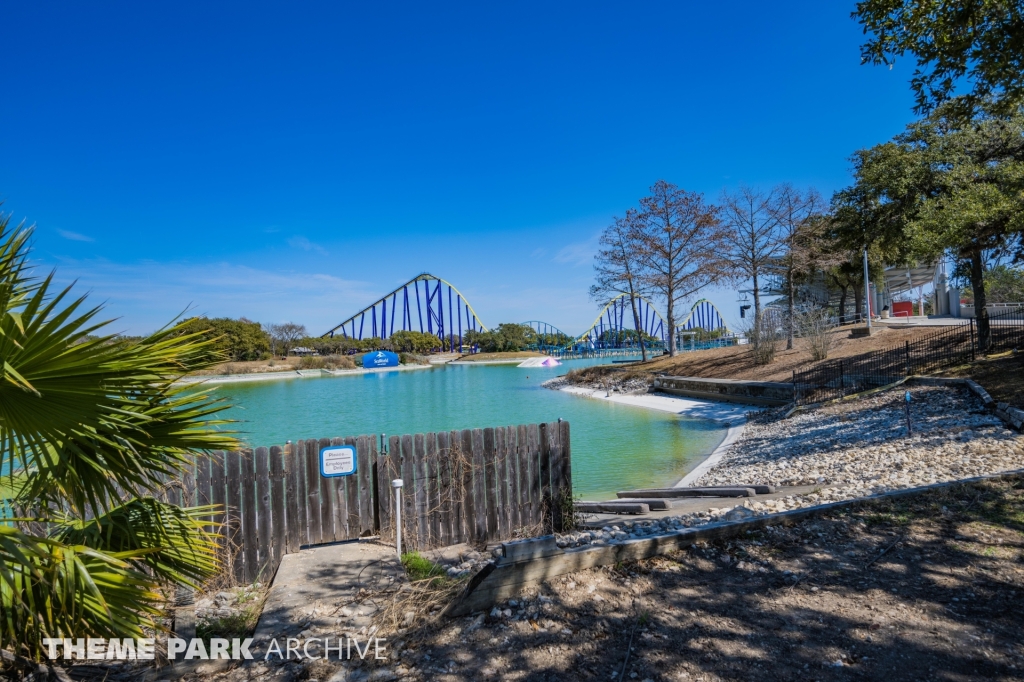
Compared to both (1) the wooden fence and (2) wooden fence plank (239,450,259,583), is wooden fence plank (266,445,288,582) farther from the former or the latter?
(2) wooden fence plank (239,450,259,583)

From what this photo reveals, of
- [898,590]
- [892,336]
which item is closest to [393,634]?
[898,590]

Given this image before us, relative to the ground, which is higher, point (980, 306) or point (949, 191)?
point (949, 191)

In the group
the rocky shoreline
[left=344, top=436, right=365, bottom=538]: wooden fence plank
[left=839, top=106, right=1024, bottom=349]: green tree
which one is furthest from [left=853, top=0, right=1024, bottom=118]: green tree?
[left=344, top=436, right=365, bottom=538]: wooden fence plank

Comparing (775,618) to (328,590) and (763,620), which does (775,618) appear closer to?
(763,620)

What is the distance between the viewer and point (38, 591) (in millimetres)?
2441

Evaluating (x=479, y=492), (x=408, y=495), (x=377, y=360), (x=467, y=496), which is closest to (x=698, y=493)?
(x=479, y=492)

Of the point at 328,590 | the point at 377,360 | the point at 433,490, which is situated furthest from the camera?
the point at 377,360

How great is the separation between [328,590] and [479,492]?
6.34 ft

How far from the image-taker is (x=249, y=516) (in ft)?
16.5

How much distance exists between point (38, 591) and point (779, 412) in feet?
60.5

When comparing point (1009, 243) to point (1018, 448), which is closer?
point (1018, 448)

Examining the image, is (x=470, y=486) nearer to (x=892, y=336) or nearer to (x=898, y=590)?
(x=898, y=590)

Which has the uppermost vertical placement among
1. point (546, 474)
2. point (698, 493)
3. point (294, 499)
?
point (294, 499)

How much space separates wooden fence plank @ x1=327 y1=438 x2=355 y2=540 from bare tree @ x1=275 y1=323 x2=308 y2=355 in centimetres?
8443
